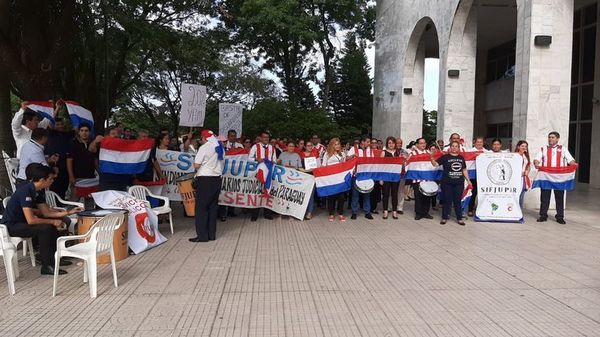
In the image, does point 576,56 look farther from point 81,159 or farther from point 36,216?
point 36,216

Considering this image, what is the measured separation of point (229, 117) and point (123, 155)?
5.95 metres

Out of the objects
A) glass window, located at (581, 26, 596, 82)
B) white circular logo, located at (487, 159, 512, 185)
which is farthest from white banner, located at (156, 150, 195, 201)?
glass window, located at (581, 26, 596, 82)

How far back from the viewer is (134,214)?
7672 millimetres

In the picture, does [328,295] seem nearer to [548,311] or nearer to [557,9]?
[548,311]

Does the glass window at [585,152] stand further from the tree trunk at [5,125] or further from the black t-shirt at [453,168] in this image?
the tree trunk at [5,125]

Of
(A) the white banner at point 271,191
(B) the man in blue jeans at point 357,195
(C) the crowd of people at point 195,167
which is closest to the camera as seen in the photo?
(C) the crowd of people at point 195,167

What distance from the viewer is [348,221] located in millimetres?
11227

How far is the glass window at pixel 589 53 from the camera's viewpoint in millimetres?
20825

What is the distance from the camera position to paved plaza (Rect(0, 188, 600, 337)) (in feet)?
15.7

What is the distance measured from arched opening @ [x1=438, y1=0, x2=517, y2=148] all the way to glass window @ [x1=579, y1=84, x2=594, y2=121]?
350cm

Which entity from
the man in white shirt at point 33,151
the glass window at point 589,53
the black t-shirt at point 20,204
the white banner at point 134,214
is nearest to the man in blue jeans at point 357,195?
the white banner at point 134,214

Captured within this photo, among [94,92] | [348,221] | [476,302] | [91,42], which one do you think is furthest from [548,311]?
[94,92]

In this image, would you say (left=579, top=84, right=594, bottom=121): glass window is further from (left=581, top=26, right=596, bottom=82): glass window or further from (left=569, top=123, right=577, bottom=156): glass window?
(left=569, top=123, right=577, bottom=156): glass window

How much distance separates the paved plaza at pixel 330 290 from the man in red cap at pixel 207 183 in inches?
15.9
